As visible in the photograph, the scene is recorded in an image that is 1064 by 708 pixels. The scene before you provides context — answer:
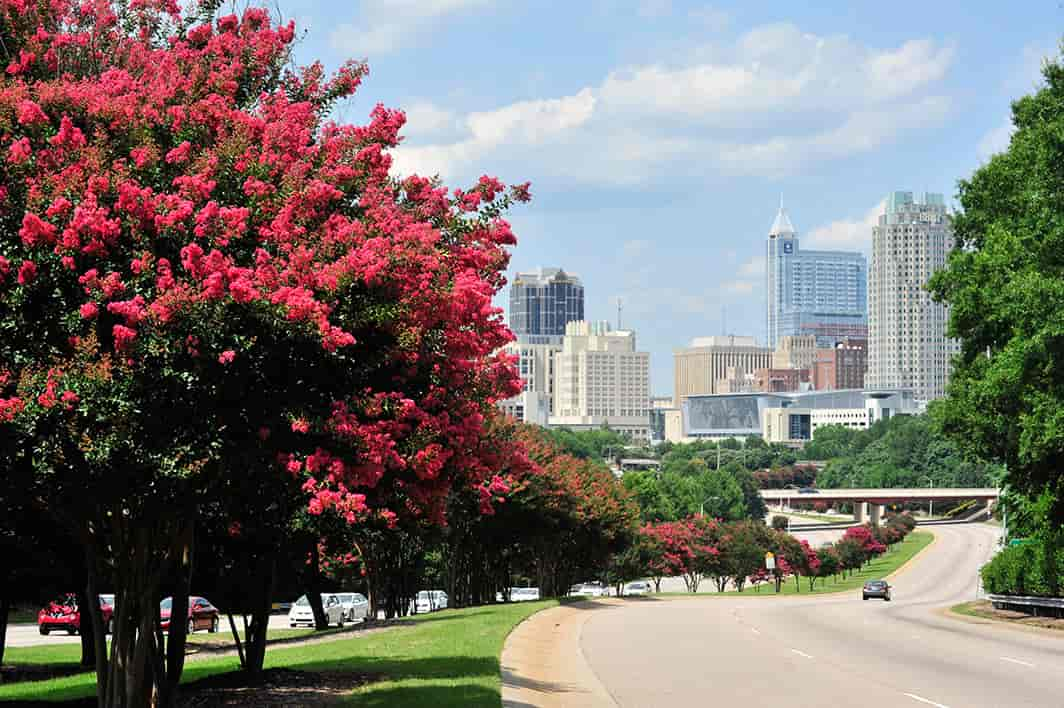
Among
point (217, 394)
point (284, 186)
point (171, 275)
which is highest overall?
point (284, 186)

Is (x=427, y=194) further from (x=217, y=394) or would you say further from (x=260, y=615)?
(x=260, y=615)

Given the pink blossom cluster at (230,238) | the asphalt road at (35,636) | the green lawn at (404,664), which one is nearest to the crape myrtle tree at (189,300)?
the pink blossom cluster at (230,238)

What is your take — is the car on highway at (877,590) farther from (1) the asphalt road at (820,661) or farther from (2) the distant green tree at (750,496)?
(2) the distant green tree at (750,496)

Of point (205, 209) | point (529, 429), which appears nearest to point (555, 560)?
point (529, 429)

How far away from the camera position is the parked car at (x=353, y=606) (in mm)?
52750

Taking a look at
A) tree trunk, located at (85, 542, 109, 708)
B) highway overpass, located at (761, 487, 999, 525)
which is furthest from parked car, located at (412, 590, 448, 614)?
highway overpass, located at (761, 487, 999, 525)

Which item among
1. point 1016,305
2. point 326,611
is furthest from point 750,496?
point 1016,305

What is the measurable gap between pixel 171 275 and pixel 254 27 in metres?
5.66

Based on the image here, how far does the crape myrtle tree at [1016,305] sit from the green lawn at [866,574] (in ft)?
171

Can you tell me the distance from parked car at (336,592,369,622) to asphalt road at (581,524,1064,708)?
10.8m

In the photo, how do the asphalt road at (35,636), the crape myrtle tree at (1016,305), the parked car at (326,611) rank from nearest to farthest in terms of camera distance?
the crape myrtle tree at (1016,305), the asphalt road at (35,636), the parked car at (326,611)

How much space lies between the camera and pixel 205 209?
11555mm

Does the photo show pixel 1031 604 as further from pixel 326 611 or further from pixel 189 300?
pixel 189 300

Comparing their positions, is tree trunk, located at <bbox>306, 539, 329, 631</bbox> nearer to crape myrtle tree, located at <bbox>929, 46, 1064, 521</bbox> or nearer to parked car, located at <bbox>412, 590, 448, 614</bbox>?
crape myrtle tree, located at <bbox>929, 46, 1064, 521</bbox>
